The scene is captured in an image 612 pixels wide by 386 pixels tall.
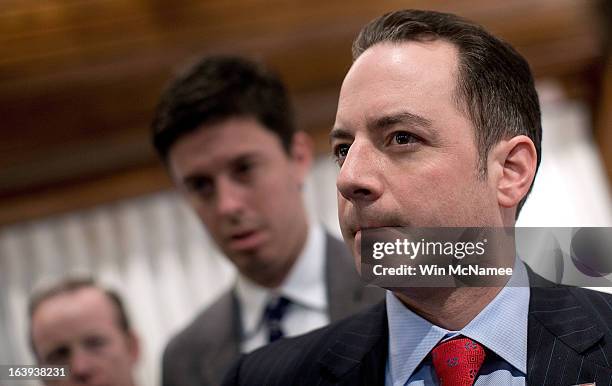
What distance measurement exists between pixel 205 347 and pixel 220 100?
0.43 metres

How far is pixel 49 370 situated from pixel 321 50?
2.02 m

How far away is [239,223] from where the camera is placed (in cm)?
150

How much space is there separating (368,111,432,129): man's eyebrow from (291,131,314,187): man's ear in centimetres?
76

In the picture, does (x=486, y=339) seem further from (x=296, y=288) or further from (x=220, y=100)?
(x=220, y=100)

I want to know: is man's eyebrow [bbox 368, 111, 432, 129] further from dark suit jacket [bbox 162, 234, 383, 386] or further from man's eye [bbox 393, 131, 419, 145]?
dark suit jacket [bbox 162, 234, 383, 386]

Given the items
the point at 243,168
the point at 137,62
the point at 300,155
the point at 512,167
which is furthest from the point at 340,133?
the point at 137,62

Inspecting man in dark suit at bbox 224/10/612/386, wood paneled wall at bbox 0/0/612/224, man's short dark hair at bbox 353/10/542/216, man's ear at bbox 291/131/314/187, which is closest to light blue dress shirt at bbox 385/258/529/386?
man in dark suit at bbox 224/10/612/386

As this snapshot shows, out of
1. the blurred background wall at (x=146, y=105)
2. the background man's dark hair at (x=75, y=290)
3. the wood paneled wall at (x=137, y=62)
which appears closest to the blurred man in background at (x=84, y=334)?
the background man's dark hair at (x=75, y=290)

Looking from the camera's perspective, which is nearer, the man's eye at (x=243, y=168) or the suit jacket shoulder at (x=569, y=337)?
the suit jacket shoulder at (x=569, y=337)

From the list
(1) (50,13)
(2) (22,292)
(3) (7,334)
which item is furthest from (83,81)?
(3) (7,334)

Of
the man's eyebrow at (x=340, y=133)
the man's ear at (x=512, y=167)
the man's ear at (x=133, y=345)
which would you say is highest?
the man's eyebrow at (x=340, y=133)

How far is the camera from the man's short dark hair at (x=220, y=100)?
1534mm

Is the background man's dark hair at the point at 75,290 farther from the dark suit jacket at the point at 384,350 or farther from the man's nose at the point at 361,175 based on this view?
the man's nose at the point at 361,175

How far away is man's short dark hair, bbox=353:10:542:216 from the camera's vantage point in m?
0.97
